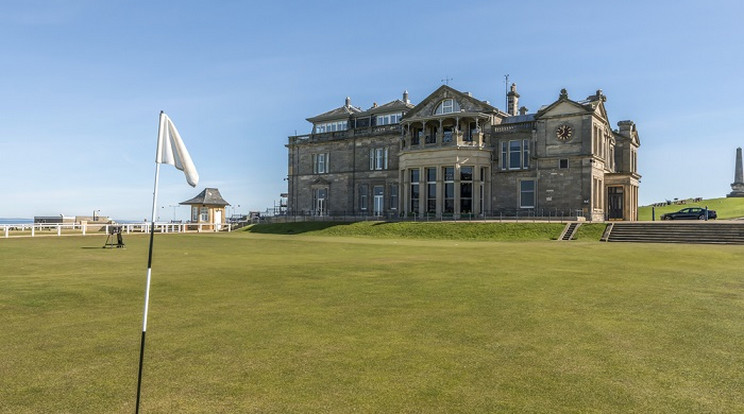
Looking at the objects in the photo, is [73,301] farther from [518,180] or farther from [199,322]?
[518,180]

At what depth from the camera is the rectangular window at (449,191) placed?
50.1 m

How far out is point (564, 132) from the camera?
46.6 metres

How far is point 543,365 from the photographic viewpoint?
6.69 meters

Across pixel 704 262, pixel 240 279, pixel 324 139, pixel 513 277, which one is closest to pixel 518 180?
pixel 324 139

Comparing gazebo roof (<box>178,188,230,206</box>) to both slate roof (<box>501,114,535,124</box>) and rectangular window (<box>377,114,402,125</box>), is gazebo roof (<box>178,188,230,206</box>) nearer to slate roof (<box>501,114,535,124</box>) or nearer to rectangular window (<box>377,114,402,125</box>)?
rectangular window (<box>377,114,402,125</box>)

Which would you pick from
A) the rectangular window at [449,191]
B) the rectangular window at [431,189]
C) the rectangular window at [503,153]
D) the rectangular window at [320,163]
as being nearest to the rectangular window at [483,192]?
the rectangular window at [503,153]

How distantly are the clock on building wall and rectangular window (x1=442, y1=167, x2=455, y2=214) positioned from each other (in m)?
10.1

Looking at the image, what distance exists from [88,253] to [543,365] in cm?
2234

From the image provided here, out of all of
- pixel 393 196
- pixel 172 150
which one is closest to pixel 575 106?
pixel 393 196

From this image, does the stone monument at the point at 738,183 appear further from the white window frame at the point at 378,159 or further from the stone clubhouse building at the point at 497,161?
the white window frame at the point at 378,159

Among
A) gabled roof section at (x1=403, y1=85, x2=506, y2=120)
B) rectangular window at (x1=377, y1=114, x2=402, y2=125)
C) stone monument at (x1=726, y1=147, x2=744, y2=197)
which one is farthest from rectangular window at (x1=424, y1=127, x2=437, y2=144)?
stone monument at (x1=726, y1=147, x2=744, y2=197)

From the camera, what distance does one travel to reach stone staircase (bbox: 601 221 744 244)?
103 feet

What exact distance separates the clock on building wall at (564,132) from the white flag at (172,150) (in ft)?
147

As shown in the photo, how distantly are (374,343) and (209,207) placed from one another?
182ft
